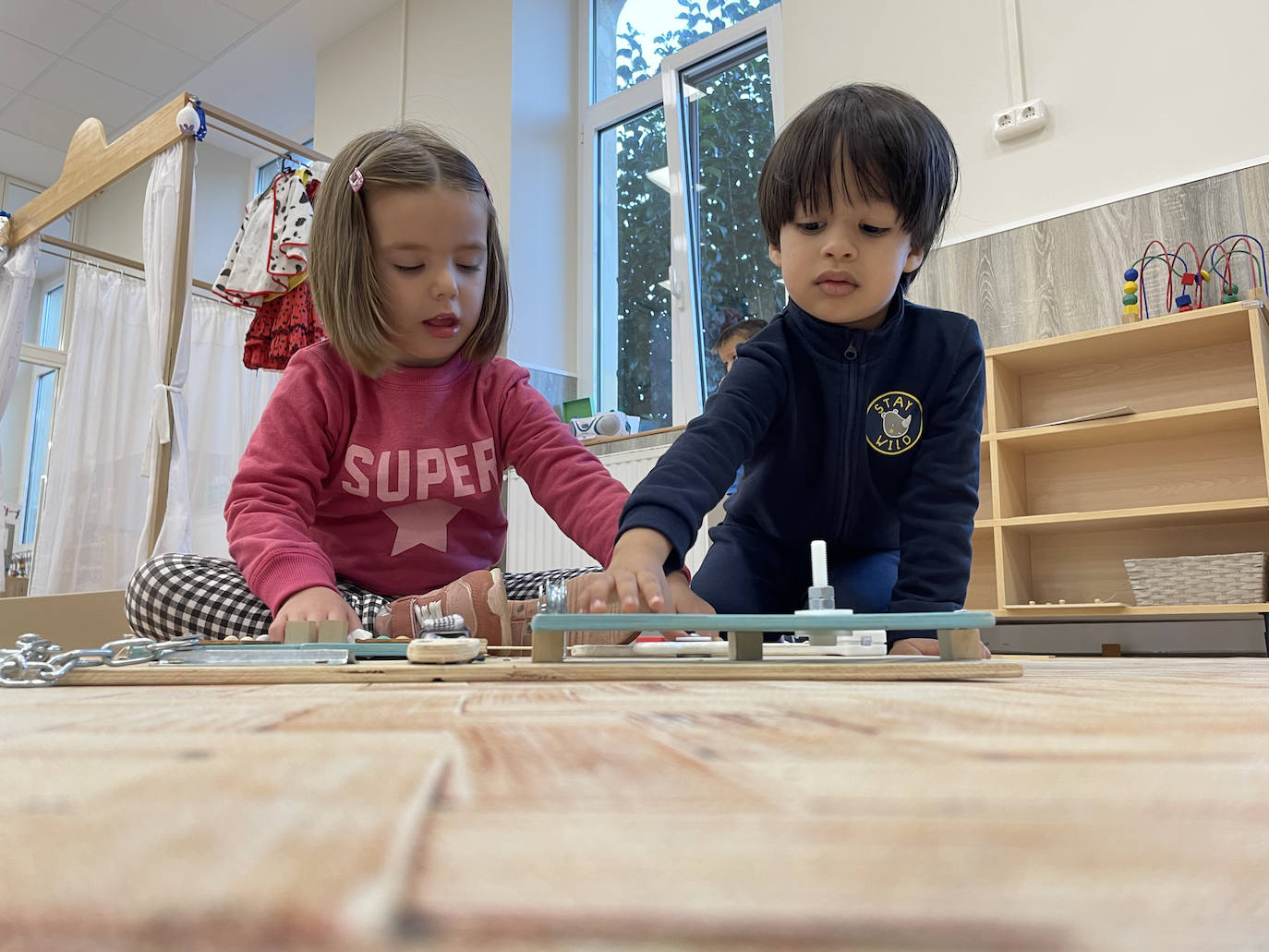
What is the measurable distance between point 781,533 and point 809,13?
2352 mm

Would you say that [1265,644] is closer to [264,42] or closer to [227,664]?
[227,664]

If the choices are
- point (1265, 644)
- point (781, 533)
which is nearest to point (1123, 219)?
point (1265, 644)

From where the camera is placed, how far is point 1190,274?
2.15m

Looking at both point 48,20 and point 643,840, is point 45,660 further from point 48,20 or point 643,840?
point 48,20

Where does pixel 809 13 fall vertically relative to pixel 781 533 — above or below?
above

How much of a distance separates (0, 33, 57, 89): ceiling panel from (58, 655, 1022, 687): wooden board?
4488 millimetres

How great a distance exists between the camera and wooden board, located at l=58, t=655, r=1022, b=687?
0.38 meters

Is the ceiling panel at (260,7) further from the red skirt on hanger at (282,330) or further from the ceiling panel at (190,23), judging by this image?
the red skirt on hanger at (282,330)

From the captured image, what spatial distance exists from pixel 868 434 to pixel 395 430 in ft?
1.85

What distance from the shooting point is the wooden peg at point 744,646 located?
47cm

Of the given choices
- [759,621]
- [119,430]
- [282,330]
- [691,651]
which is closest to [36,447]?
[119,430]

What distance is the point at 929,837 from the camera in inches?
3.5

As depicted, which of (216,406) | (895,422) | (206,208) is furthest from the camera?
(206,208)

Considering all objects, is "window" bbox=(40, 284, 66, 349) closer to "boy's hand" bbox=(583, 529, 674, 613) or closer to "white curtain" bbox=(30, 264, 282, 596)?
"white curtain" bbox=(30, 264, 282, 596)
